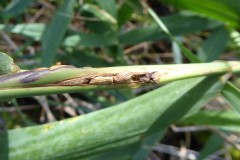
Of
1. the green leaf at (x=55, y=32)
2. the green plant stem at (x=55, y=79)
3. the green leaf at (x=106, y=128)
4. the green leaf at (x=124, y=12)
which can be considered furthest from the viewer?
the green leaf at (x=124, y=12)

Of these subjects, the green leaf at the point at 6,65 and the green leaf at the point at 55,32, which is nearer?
the green leaf at the point at 6,65

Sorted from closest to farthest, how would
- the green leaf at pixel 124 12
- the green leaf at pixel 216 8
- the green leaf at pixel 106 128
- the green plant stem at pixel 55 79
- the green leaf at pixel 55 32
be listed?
the green plant stem at pixel 55 79 → the green leaf at pixel 106 128 → the green leaf at pixel 216 8 → the green leaf at pixel 55 32 → the green leaf at pixel 124 12

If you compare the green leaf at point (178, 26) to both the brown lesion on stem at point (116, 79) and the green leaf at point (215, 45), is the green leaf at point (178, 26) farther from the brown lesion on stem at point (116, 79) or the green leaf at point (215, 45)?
the brown lesion on stem at point (116, 79)

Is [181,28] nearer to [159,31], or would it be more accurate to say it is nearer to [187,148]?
[159,31]

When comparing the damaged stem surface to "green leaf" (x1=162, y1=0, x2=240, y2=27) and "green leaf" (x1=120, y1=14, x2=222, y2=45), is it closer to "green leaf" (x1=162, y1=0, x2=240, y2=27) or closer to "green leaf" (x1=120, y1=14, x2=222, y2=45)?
"green leaf" (x1=162, y1=0, x2=240, y2=27)

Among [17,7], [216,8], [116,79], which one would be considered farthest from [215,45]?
[116,79]

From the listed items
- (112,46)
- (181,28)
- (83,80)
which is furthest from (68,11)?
(83,80)

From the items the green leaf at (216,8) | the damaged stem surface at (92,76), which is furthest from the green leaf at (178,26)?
the damaged stem surface at (92,76)

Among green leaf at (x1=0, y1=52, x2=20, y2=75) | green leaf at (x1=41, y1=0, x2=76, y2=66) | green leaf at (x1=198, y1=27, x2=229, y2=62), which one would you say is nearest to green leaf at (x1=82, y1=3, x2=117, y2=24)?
green leaf at (x1=41, y1=0, x2=76, y2=66)
